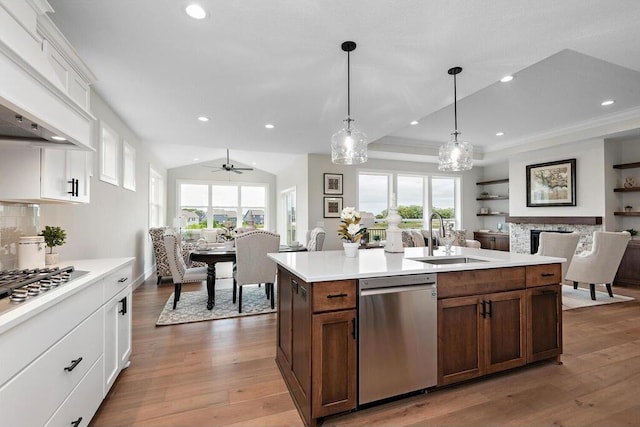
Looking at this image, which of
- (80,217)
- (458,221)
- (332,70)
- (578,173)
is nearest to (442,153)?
(332,70)

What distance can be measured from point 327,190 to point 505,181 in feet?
16.3

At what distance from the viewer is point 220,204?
30.1ft

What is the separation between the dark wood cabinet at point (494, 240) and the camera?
24.6 ft

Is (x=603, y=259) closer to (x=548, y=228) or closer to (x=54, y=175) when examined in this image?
(x=548, y=228)

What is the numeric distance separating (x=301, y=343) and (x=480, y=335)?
1.28 m

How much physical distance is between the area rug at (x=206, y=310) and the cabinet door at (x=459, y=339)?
2.31m

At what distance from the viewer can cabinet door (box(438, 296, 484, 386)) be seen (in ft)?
6.53

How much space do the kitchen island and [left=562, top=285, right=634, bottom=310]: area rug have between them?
216cm

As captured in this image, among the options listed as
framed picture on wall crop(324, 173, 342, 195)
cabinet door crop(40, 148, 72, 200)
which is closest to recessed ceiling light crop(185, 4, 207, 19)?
cabinet door crop(40, 148, 72, 200)

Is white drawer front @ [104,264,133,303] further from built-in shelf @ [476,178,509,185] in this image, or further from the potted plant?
built-in shelf @ [476,178,509,185]

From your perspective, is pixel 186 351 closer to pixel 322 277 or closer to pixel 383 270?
pixel 322 277

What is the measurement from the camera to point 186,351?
266 centimetres

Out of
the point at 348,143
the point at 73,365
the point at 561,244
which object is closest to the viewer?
the point at 73,365

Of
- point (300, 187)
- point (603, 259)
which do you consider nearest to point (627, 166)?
point (603, 259)
